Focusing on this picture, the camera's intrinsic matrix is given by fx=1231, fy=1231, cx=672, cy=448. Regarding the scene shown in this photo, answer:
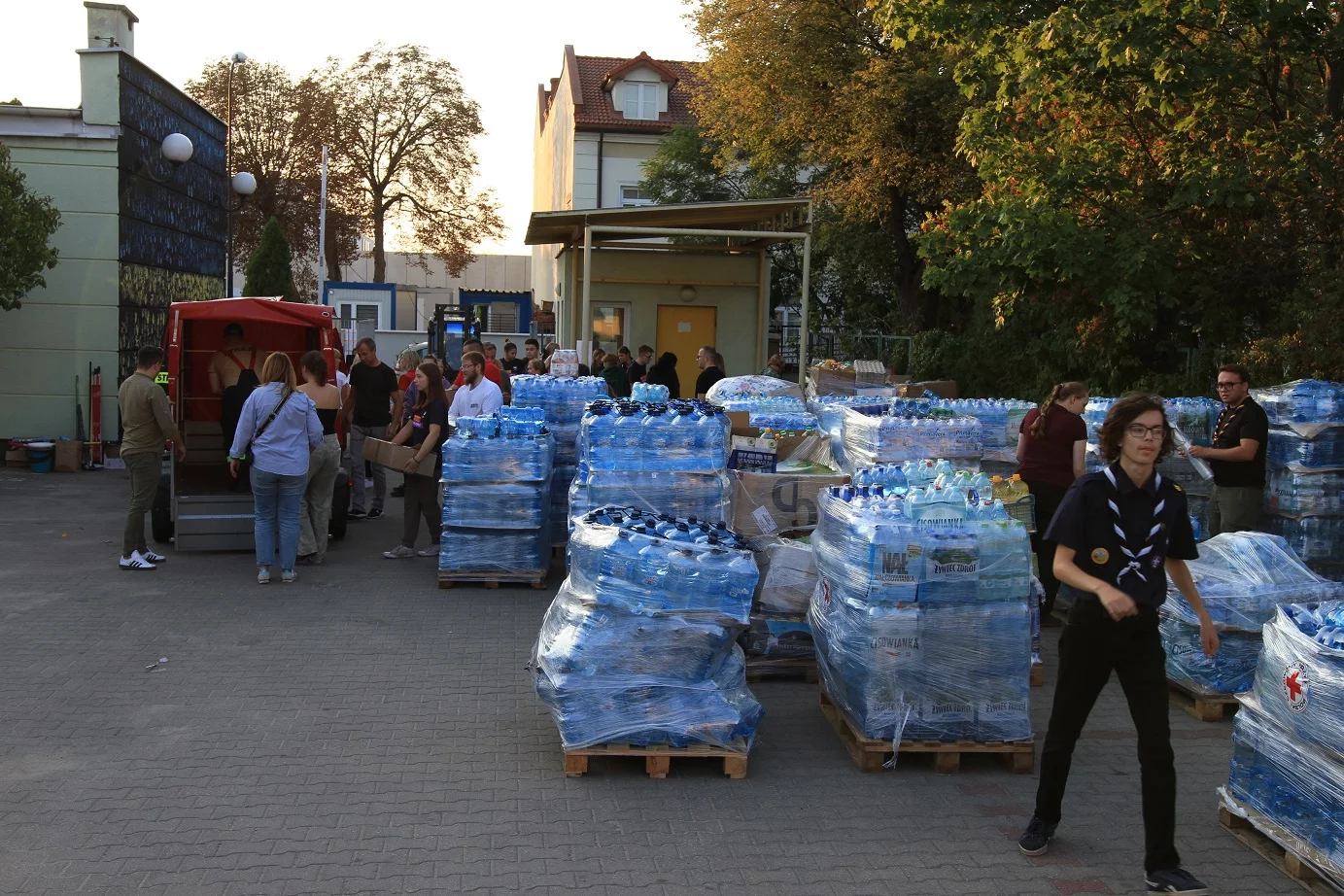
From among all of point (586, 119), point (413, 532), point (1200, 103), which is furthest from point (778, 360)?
point (586, 119)

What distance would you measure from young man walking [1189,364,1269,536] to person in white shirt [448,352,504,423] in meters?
6.34

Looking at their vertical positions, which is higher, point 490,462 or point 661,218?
point 661,218

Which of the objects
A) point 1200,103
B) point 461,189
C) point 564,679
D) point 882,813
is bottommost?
point 882,813

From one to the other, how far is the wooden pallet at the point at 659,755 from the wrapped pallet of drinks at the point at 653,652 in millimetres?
31

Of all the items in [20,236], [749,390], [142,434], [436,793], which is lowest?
[436,793]

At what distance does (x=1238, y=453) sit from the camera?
9.27 m

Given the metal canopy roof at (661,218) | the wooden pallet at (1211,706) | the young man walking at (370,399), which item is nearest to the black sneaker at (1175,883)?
the wooden pallet at (1211,706)

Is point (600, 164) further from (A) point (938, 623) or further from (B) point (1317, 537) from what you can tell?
(A) point (938, 623)

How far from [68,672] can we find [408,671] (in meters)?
2.06

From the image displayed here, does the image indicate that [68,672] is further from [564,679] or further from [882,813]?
[882,813]

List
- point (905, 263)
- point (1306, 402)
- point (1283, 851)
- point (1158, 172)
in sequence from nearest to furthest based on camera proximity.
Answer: point (1283, 851)
point (1306, 402)
point (1158, 172)
point (905, 263)

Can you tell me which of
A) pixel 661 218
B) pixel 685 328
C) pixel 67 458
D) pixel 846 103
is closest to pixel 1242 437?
pixel 661 218

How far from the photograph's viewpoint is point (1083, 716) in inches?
199

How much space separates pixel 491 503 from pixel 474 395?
1955mm
